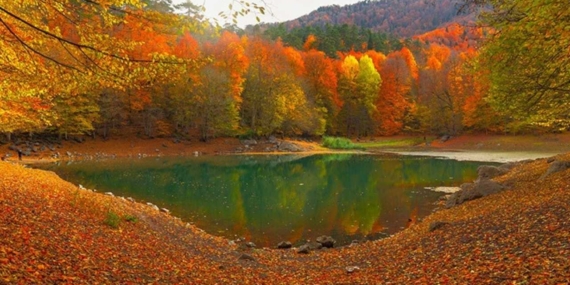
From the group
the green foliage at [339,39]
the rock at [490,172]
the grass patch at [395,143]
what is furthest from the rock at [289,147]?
the green foliage at [339,39]

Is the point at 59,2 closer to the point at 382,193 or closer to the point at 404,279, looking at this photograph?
the point at 404,279

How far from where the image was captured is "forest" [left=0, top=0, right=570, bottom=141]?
6.58 meters

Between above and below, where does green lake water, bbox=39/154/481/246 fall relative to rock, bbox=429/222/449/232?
below

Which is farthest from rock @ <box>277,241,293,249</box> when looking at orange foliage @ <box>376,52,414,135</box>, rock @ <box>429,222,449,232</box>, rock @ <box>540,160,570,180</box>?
orange foliage @ <box>376,52,414,135</box>

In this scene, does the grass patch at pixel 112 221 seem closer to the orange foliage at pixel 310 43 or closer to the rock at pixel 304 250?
the rock at pixel 304 250

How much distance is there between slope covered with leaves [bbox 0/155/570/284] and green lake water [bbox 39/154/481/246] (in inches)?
116

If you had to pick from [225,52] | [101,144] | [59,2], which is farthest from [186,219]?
[225,52]

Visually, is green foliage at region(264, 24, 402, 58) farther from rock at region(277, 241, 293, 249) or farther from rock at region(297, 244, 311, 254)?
rock at region(297, 244, 311, 254)

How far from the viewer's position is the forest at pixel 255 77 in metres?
6.58

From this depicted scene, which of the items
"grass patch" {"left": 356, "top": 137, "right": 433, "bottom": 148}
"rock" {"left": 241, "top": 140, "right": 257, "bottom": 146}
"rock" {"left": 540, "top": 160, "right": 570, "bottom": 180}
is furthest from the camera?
"grass patch" {"left": 356, "top": 137, "right": 433, "bottom": 148}

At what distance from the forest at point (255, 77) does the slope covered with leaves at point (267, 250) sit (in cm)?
318

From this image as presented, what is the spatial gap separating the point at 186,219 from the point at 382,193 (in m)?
12.3

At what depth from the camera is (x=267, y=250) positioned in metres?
13.1

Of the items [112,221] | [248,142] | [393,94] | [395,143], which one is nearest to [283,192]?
[112,221]
